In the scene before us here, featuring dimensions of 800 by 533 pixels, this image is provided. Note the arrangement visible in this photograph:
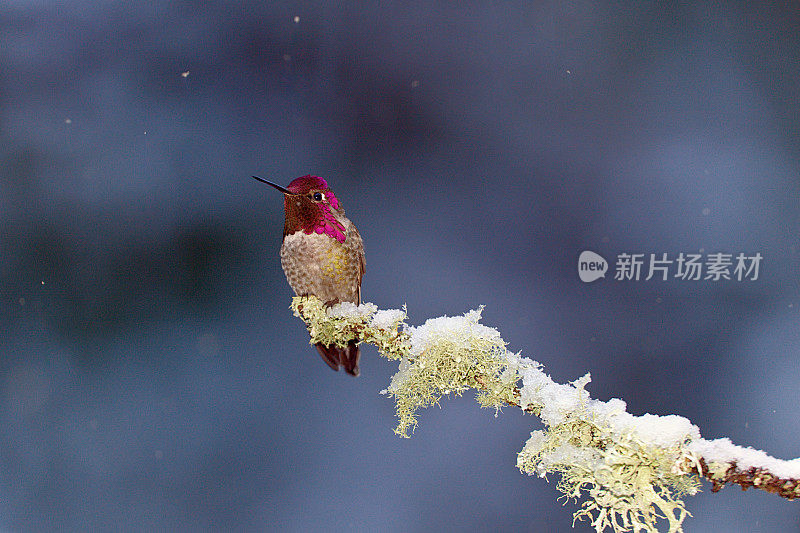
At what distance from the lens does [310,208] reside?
1.76m

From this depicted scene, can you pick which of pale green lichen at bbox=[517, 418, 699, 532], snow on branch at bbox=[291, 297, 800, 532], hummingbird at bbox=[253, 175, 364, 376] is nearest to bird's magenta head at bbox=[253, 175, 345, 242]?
hummingbird at bbox=[253, 175, 364, 376]

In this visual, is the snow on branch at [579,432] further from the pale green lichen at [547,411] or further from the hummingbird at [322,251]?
the hummingbird at [322,251]

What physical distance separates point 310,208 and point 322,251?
16 centimetres

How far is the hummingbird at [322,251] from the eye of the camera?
5.64 ft

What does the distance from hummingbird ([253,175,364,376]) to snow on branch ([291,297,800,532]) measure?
0.30m

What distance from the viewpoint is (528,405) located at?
124 cm

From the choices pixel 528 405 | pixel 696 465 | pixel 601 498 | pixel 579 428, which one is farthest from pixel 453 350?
pixel 696 465

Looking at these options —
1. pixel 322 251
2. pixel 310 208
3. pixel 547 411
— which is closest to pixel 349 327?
pixel 322 251

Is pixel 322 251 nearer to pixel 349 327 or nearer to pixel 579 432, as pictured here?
pixel 349 327

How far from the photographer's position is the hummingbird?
1.72 metres

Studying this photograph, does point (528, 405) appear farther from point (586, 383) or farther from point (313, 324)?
point (313, 324)

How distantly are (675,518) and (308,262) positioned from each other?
3.89ft

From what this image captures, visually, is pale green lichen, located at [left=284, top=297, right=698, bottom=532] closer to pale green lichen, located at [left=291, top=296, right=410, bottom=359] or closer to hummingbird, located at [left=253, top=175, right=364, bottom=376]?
pale green lichen, located at [left=291, top=296, right=410, bottom=359]

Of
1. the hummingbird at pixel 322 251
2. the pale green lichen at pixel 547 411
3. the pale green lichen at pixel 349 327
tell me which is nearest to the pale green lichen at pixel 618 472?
the pale green lichen at pixel 547 411
